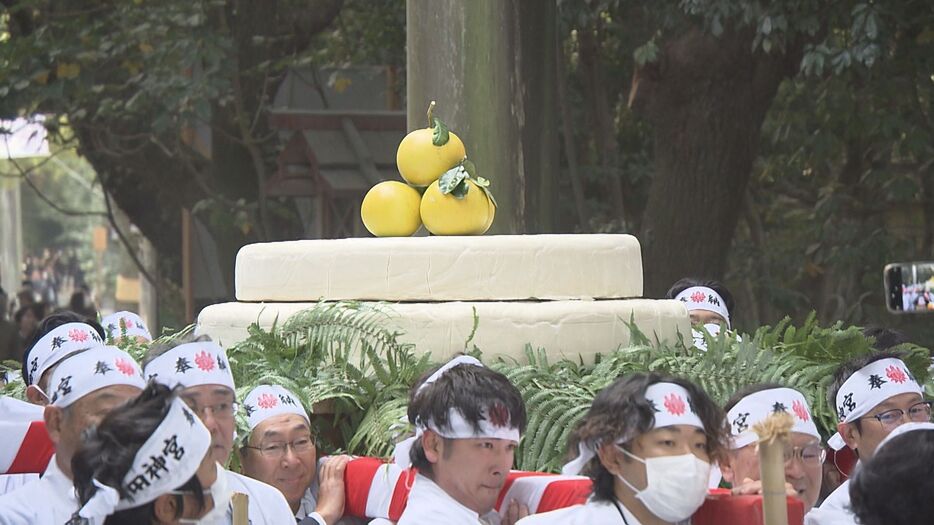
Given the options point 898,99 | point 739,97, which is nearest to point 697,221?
point 739,97

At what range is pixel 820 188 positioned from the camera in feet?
51.3

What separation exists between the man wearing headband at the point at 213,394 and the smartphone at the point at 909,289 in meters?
4.32

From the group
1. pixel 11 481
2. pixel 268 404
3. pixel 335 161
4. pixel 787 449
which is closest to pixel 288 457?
pixel 268 404

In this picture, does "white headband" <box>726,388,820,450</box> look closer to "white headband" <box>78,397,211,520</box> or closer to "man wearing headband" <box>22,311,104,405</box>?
"white headband" <box>78,397,211,520</box>

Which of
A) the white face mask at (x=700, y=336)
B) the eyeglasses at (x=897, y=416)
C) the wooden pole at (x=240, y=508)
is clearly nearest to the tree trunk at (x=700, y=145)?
the white face mask at (x=700, y=336)

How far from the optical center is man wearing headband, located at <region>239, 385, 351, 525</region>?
18.2 ft

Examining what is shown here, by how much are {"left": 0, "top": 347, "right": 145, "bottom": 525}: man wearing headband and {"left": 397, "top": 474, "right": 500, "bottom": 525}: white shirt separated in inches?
34.7

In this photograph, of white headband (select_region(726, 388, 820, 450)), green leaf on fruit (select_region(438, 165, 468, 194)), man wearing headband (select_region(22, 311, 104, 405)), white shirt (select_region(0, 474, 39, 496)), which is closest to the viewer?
white headband (select_region(726, 388, 820, 450))

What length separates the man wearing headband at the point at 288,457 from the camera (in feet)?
18.2

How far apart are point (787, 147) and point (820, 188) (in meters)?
1.12

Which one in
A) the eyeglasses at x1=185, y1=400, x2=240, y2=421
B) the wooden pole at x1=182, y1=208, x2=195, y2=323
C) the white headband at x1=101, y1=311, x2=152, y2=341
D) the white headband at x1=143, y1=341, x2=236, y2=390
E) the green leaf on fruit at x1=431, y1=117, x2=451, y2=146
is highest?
the green leaf on fruit at x1=431, y1=117, x2=451, y2=146

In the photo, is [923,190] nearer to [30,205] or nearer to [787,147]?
[787,147]

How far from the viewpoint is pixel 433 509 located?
15.4 ft

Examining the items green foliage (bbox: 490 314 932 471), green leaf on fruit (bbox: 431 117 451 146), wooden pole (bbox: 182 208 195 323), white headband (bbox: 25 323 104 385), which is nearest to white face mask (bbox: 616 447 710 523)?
green foliage (bbox: 490 314 932 471)
